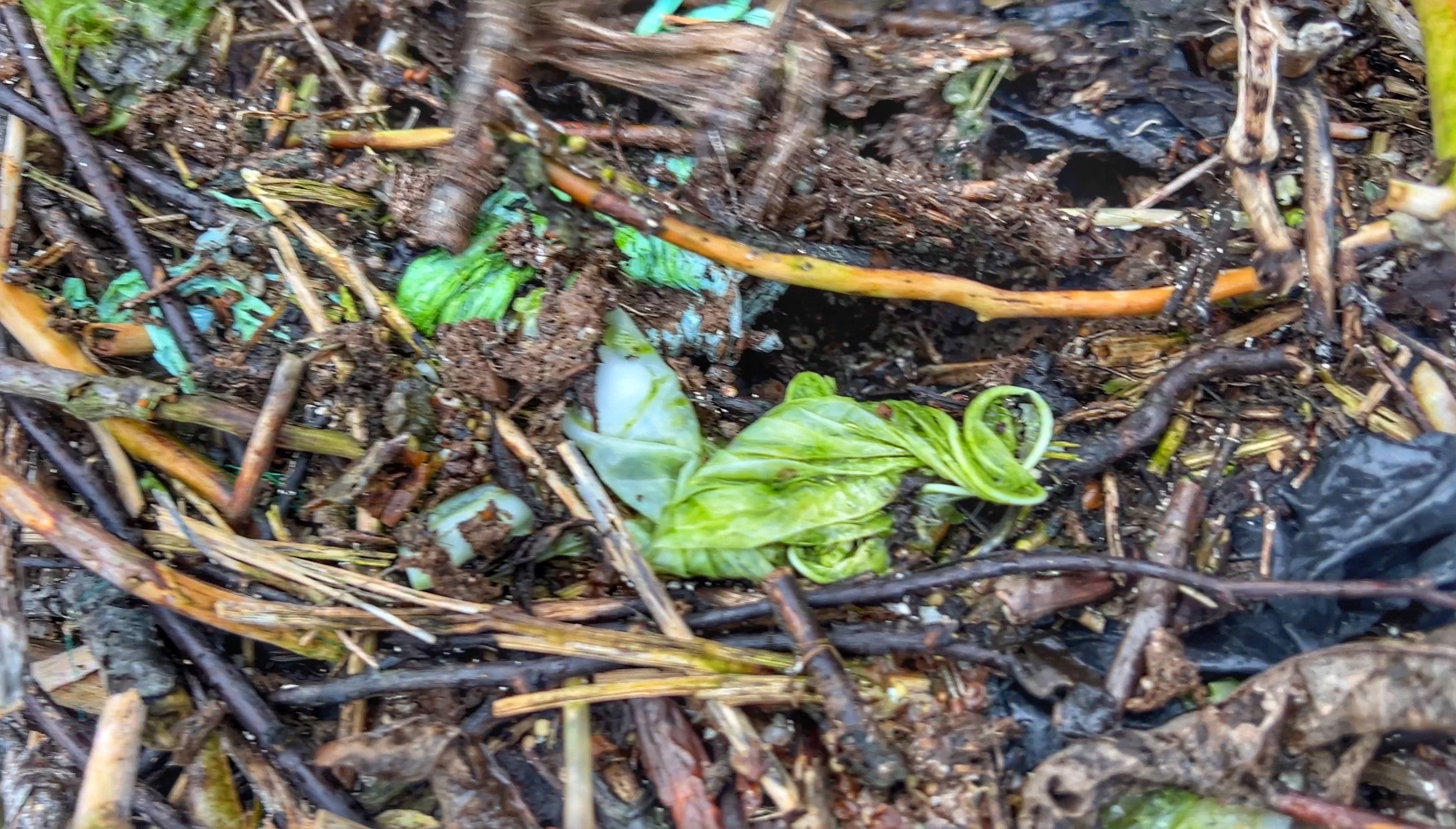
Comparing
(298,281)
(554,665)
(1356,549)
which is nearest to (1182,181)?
(1356,549)

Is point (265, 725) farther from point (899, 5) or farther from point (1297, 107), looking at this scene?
point (1297, 107)

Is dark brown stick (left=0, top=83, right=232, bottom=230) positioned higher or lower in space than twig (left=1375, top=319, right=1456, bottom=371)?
higher

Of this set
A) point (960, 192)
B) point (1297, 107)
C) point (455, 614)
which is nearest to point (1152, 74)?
point (1297, 107)

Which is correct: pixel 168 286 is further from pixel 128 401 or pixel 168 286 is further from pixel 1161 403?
pixel 1161 403

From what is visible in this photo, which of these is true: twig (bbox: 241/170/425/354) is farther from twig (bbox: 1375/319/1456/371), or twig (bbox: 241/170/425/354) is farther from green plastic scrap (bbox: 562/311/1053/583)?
twig (bbox: 1375/319/1456/371)

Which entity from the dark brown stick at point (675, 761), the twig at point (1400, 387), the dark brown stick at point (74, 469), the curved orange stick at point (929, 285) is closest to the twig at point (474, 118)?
the curved orange stick at point (929, 285)

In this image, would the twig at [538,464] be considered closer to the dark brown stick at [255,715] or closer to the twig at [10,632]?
the dark brown stick at [255,715]

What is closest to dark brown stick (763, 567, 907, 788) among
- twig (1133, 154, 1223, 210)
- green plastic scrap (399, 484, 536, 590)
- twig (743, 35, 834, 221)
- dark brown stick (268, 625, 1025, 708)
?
dark brown stick (268, 625, 1025, 708)
